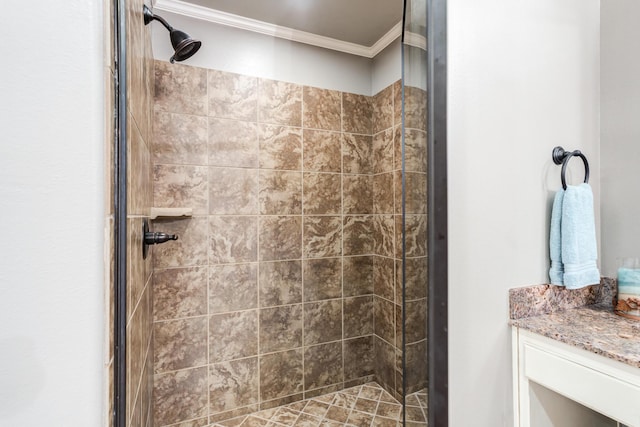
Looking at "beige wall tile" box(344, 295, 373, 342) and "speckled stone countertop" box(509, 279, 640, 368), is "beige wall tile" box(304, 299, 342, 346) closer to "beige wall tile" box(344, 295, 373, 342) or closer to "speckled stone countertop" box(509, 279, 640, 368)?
"beige wall tile" box(344, 295, 373, 342)

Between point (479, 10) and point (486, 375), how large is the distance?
3.86 ft

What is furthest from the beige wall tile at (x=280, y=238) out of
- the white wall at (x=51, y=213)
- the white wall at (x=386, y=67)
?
the white wall at (x=51, y=213)

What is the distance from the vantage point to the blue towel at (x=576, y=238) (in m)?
1.02

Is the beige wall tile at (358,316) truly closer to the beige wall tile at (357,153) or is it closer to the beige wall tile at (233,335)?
the beige wall tile at (233,335)

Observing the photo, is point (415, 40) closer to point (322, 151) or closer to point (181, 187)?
point (322, 151)

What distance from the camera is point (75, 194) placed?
46cm

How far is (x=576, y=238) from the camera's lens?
102cm

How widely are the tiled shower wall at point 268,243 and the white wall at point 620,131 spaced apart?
109 cm

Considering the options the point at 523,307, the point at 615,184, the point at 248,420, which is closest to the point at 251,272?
the point at 248,420

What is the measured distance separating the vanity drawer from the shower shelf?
1.64m

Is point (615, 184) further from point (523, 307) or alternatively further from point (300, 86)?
point (300, 86)

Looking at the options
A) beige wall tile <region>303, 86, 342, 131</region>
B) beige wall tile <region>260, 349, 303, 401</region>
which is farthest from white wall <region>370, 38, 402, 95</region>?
beige wall tile <region>260, 349, 303, 401</region>

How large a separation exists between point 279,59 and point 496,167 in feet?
5.35

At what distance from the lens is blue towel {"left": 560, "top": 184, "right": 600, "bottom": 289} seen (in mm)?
1022
